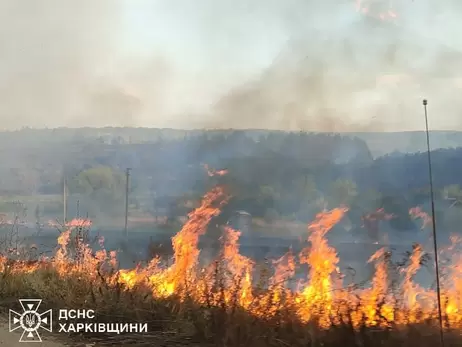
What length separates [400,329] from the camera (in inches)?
139

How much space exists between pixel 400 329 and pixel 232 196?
2.15 m

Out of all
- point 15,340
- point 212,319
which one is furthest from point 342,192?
point 15,340

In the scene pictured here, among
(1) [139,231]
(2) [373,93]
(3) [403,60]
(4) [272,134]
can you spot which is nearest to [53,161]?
(1) [139,231]

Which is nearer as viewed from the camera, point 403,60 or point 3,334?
point 3,334

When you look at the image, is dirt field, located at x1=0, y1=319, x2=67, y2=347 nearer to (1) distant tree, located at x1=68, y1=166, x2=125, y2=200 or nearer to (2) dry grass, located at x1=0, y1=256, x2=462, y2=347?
(2) dry grass, located at x1=0, y1=256, x2=462, y2=347

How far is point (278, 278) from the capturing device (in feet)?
14.2

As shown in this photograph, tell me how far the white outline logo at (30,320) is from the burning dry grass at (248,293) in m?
0.10

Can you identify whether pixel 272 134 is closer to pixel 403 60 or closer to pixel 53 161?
pixel 403 60

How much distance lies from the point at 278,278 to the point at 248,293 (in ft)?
1.45

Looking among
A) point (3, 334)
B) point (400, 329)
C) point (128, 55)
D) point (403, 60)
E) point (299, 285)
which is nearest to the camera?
point (400, 329)

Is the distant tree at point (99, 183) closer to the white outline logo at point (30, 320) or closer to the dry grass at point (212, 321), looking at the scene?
the dry grass at point (212, 321)

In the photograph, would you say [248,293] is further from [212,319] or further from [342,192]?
[342,192]

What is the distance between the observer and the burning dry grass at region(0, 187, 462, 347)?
3.53 m

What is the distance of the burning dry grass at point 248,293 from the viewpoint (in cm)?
353
